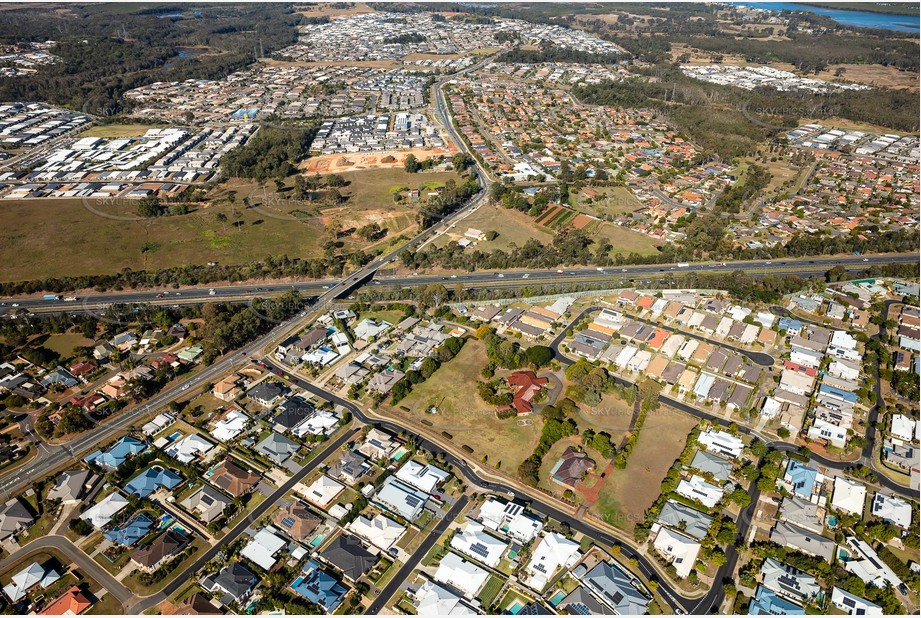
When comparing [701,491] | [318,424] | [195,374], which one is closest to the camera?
[701,491]

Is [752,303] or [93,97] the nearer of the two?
[752,303]

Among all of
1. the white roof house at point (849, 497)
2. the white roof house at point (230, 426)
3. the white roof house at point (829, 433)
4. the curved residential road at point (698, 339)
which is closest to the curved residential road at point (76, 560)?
the white roof house at point (230, 426)

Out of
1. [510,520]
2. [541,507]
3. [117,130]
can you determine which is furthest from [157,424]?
[117,130]

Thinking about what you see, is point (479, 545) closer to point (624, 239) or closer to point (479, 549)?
point (479, 549)

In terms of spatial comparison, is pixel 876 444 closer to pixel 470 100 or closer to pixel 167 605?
pixel 167 605

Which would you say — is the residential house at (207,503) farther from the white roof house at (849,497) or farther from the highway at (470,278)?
the white roof house at (849,497)

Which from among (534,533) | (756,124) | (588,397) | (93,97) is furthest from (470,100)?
(534,533)
